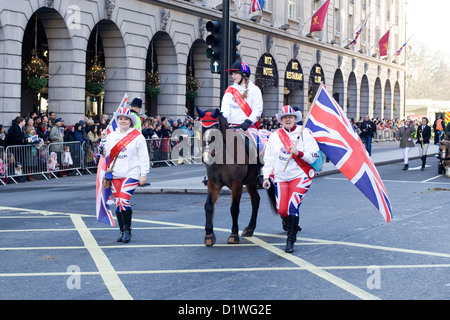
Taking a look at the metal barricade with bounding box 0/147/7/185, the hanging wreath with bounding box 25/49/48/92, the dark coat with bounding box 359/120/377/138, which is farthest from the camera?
the dark coat with bounding box 359/120/377/138

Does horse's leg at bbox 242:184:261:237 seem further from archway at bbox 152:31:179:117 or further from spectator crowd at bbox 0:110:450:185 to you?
archway at bbox 152:31:179:117

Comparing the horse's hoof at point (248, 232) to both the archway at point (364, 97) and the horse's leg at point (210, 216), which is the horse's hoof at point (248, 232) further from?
the archway at point (364, 97)

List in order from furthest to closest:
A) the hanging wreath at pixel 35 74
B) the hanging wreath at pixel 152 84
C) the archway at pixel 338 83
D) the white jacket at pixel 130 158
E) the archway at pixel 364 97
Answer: the archway at pixel 364 97 → the archway at pixel 338 83 → the hanging wreath at pixel 152 84 → the hanging wreath at pixel 35 74 → the white jacket at pixel 130 158

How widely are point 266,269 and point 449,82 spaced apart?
107475 mm

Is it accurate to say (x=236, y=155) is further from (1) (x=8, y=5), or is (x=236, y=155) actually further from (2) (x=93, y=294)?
(1) (x=8, y=5)

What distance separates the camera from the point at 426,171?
23.7m

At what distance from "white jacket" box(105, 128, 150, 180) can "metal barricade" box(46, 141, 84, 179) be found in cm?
1075

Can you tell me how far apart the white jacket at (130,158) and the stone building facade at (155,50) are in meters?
13.2

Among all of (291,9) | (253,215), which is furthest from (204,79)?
(253,215)

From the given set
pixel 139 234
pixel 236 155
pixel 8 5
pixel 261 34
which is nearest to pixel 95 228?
pixel 139 234

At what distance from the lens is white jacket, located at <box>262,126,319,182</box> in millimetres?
9070

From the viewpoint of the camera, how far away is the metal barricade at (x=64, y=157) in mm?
20241

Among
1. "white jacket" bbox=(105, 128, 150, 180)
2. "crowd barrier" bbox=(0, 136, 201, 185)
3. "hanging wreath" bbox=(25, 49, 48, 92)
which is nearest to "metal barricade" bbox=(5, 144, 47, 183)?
"crowd barrier" bbox=(0, 136, 201, 185)

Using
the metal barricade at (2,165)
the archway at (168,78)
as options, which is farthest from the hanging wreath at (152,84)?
the metal barricade at (2,165)
